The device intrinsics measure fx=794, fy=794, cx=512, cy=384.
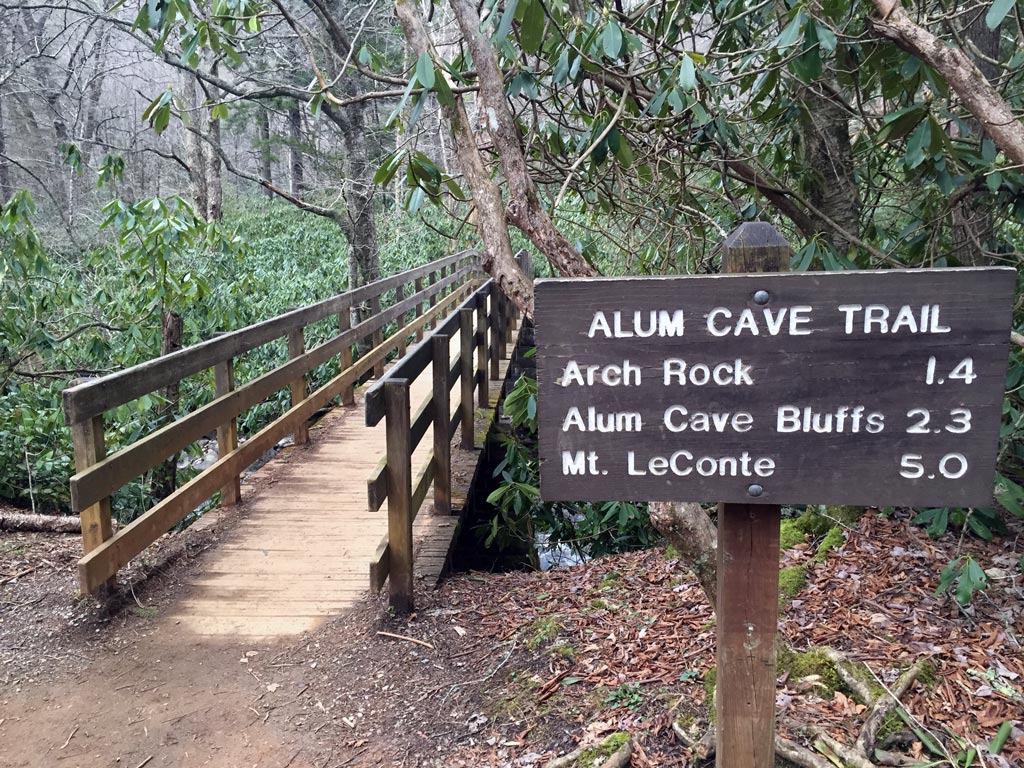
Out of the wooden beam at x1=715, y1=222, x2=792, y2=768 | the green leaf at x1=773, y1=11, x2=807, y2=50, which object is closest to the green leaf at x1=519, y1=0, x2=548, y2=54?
the green leaf at x1=773, y1=11, x2=807, y2=50

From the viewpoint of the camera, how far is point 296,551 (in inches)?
175

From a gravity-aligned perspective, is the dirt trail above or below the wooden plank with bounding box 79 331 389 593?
below

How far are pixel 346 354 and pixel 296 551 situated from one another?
3.39 meters

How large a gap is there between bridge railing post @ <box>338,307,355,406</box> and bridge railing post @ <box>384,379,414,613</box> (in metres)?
3.68

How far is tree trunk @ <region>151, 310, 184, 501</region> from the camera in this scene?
6.11 meters

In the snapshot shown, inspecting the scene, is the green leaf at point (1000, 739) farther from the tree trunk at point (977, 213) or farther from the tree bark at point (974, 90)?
the tree trunk at point (977, 213)

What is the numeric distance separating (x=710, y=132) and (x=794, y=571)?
7.11ft

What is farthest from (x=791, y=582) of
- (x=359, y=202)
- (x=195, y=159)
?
(x=195, y=159)

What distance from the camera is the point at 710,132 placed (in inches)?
152

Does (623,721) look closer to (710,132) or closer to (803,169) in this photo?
(710,132)

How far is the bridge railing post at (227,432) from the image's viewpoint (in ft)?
15.3

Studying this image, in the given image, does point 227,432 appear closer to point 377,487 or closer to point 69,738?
point 377,487

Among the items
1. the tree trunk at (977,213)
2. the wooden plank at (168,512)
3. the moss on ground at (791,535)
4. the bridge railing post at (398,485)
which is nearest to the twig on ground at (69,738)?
the wooden plank at (168,512)

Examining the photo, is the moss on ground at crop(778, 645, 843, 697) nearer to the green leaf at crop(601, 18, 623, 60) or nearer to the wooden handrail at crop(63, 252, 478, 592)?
the wooden handrail at crop(63, 252, 478, 592)
